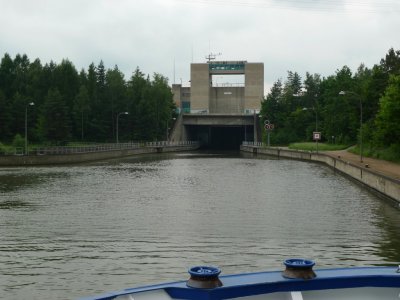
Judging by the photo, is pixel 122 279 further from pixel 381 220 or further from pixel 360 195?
pixel 360 195

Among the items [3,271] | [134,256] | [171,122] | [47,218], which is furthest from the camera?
[171,122]

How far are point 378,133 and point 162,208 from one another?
3037 cm

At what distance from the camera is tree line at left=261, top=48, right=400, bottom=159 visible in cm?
4911

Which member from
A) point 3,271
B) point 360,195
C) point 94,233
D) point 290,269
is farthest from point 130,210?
point 290,269

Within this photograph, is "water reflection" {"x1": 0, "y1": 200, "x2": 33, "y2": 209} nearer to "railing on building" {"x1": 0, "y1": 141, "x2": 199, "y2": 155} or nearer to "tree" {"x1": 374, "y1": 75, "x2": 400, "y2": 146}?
"tree" {"x1": 374, "y1": 75, "x2": 400, "y2": 146}

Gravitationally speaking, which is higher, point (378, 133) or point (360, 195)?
point (378, 133)

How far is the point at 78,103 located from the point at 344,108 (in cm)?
5613

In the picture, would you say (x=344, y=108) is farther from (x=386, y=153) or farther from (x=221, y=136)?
(x=221, y=136)

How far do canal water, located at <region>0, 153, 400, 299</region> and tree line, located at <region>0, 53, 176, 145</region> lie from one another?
6147 cm

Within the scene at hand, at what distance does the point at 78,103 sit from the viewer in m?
110

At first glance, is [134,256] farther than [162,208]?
No

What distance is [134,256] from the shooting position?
50.8 feet

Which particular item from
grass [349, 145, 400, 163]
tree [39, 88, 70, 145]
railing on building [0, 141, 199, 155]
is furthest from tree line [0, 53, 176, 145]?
grass [349, 145, 400, 163]

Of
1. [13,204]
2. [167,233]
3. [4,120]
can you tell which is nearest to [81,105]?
[4,120]
